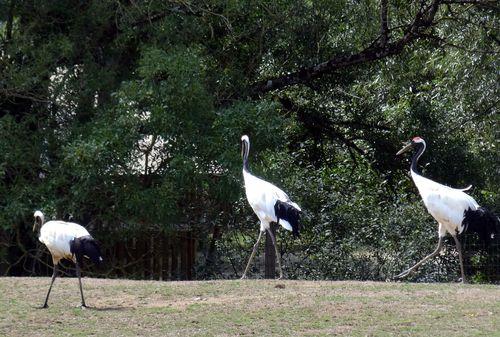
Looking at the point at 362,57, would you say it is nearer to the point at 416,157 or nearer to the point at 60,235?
the point at 416,157

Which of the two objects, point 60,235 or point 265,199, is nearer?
point 60,235

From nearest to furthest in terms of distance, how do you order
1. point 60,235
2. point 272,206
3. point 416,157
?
point 60,235 < point 272,206 < point 416,157

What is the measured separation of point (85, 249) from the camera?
1125 centimetres

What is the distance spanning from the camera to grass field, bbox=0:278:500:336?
1018 centimetres

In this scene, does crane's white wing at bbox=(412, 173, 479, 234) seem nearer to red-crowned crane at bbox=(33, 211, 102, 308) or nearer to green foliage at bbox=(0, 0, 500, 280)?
green foliage at bbox=(0, 0, 500, 280)

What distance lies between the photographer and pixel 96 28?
17.0 m

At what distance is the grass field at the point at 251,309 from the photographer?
401 inches

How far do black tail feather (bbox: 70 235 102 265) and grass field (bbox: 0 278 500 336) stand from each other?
2.04 ft

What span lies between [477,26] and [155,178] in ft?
21.0

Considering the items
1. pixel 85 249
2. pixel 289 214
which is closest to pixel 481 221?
pixel 289 214

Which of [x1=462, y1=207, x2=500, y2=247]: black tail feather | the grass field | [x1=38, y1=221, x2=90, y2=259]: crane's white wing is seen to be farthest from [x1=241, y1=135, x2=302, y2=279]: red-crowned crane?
[x1=38, y1=221, x2=90, y2=259]: crane's white wing

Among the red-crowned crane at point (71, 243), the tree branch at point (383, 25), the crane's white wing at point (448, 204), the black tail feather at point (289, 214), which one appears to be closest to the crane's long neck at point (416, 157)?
the crane's white wing at point (448, 204)

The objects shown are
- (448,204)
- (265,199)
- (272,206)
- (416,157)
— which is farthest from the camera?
(416,157)

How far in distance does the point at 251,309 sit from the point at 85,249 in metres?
2.04
